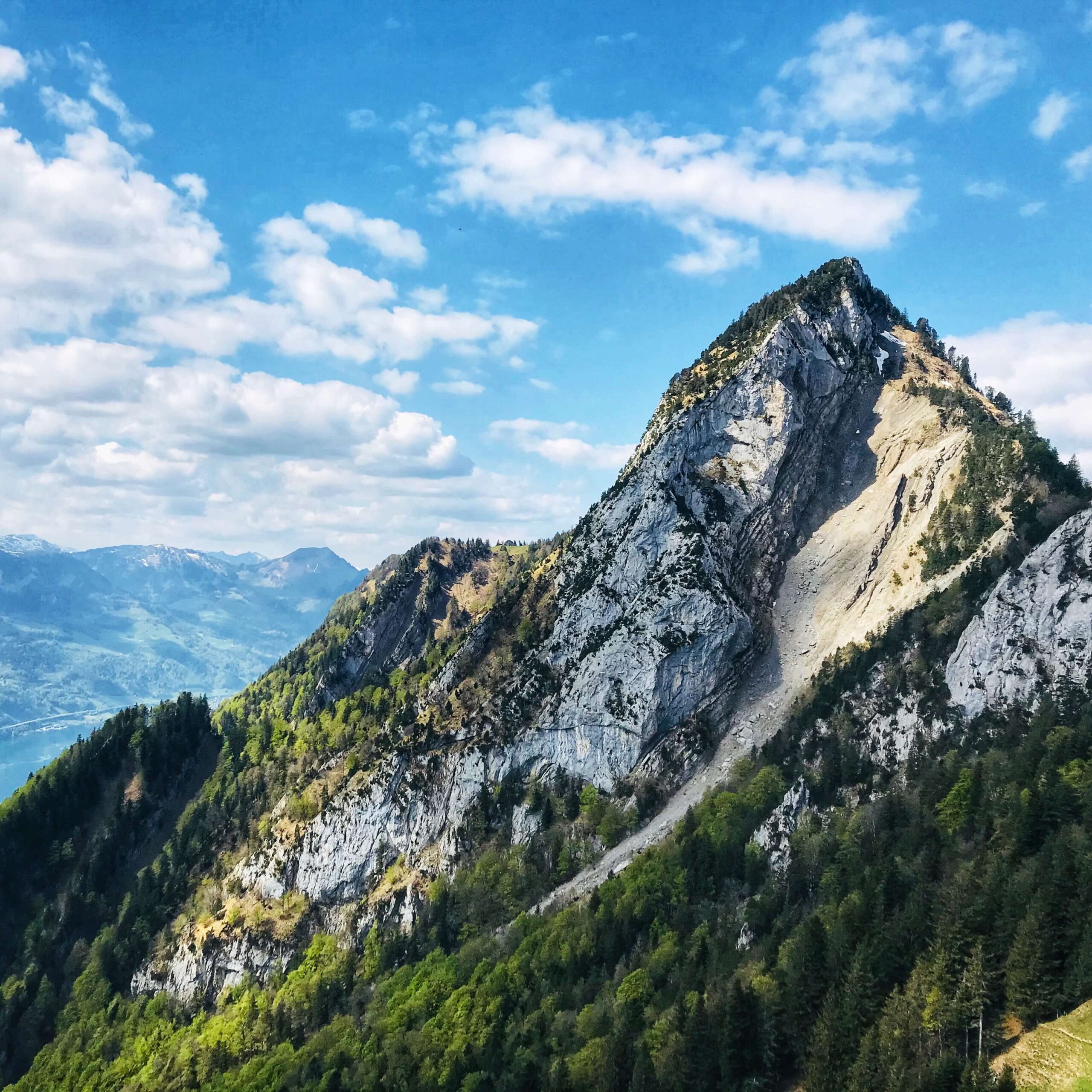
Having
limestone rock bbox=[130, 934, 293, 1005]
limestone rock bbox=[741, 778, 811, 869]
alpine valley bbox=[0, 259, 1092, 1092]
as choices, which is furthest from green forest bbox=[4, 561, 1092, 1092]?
limestone rock bbox=[130, 934, 293, 1005]

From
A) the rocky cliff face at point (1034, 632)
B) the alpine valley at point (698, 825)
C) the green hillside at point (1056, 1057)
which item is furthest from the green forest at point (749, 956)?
the rocky cliff face at point (1034, 632)

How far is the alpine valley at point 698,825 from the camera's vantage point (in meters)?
71.2

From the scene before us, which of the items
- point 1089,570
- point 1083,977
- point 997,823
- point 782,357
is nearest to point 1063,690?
point 1089,570

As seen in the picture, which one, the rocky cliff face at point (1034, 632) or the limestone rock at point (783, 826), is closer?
the rocky cliff face at point (1034, 632)

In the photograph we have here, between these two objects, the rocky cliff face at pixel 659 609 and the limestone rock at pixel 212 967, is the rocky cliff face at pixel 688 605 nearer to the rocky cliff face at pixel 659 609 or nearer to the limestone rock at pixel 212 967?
the rocky cliff face at pixel 659 609

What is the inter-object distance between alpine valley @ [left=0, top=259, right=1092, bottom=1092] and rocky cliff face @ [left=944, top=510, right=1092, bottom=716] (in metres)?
Result: 0.44

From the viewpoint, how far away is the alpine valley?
71250 millimetres

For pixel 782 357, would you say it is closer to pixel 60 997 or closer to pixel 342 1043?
pixel 342 1043

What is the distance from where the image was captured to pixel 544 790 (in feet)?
486

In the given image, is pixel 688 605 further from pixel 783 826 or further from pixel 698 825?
pixel 783 826

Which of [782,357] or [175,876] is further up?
[782,357]

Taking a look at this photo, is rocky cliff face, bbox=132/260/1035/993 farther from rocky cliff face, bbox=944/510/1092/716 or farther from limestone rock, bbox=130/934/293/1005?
rocky cliff face, bbox=944/510/1092/716

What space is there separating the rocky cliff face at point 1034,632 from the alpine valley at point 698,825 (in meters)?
0.44

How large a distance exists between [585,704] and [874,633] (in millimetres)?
55967
